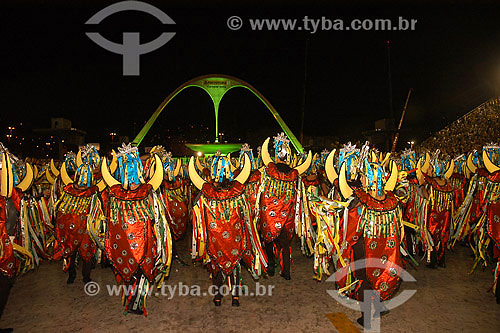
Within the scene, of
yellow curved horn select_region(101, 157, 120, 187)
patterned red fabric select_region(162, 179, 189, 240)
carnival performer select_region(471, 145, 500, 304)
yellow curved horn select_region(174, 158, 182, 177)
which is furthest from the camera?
yellow curved horn select_region(174, 158, 182, 177)

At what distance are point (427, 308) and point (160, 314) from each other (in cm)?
350

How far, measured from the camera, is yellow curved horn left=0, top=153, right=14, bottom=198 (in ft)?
11.6

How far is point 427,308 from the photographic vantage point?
408cm

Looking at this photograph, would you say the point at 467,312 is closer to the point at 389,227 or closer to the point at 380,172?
the point at 389,227

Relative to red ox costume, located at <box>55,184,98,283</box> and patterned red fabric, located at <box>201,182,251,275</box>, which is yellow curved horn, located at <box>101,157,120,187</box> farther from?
patterned red fabric, located at <box>201,182,251,275</box>

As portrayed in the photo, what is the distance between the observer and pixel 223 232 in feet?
13.7

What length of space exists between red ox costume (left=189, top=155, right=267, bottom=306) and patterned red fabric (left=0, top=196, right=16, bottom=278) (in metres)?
2.13

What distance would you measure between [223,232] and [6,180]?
261 cm

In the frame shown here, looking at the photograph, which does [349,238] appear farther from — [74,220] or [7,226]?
[74,220]

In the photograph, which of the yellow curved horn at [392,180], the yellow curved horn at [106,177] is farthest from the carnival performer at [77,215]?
the yellow curved horn at [392,180]

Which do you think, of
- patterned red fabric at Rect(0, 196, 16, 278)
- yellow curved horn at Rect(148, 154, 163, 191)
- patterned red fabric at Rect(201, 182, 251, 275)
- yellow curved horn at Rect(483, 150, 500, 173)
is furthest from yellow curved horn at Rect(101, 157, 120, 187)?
yellow curved horn at Rect(483, 150, 500, 173)

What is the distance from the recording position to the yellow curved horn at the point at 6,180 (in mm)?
3523

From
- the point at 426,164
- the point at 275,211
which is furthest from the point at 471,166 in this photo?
the point at 275,211

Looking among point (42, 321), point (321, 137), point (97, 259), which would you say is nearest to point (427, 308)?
point (42, 321)
